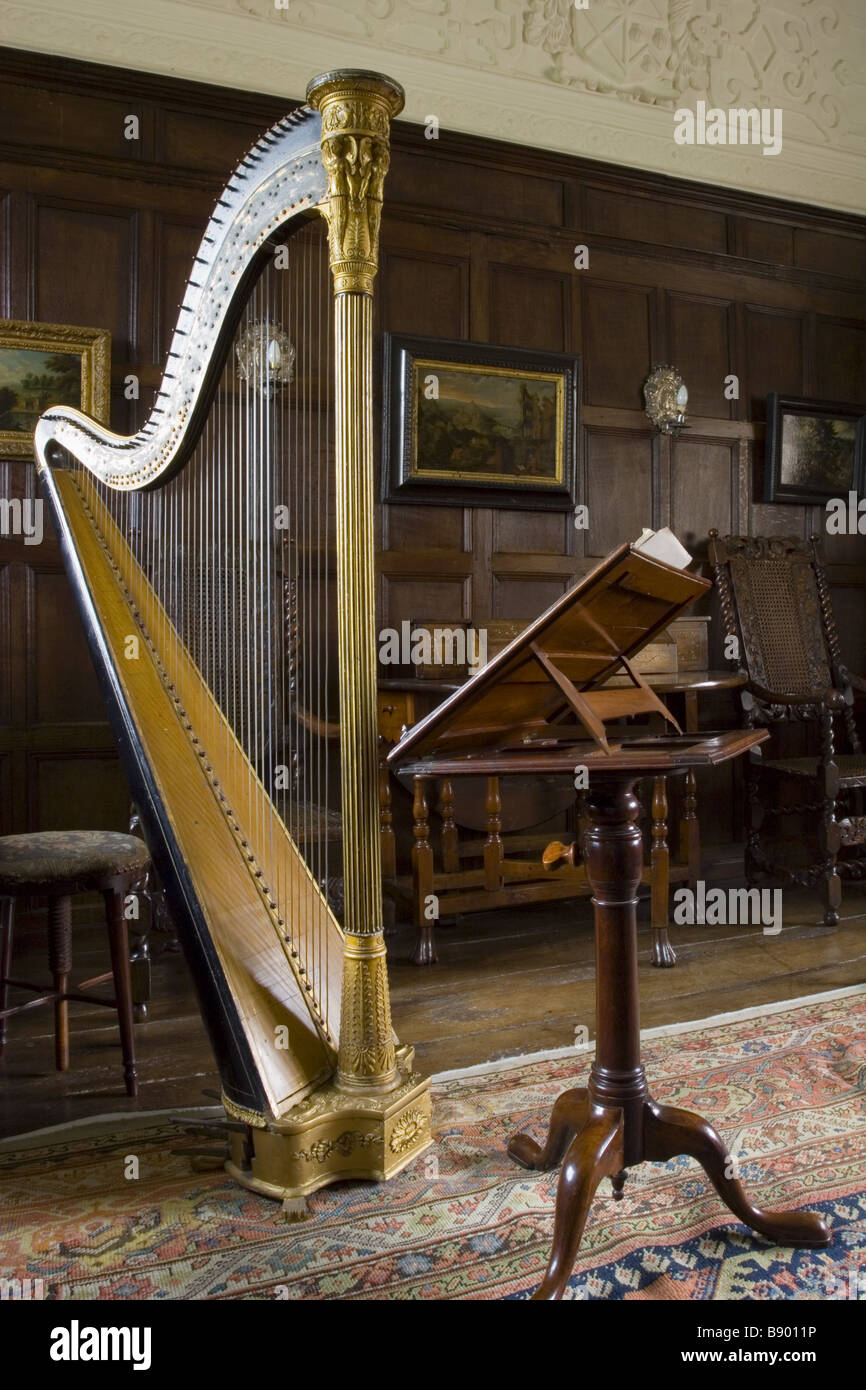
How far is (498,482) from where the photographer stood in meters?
4.60

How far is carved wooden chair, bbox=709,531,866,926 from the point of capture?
4.61 meters

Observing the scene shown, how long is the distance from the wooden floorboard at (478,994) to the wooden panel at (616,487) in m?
1.74

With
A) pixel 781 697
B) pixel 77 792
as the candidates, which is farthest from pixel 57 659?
pixel 781 697

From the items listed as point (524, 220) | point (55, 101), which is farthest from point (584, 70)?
point (55, 101)

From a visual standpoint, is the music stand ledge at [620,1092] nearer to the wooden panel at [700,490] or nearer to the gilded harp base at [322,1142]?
the gilded harp base at [322,1142]

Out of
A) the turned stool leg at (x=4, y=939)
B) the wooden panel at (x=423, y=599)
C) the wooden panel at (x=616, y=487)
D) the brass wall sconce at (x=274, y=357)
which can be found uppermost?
the brass wall sconce at (x=274, y=357)

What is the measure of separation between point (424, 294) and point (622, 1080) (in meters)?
3.61

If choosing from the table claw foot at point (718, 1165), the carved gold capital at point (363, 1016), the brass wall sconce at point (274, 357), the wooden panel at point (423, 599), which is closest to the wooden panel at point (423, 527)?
the wooden panel at point (423, 599)

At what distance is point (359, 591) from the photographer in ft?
6.56

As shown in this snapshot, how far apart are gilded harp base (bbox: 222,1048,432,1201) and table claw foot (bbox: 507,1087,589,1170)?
10.1 inches

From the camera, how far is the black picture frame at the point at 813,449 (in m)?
5.19

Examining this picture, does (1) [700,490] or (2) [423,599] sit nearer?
(2) [423,599]

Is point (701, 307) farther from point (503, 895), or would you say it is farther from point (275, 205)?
point (275, 205)

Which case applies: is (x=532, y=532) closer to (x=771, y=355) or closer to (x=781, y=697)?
(x=781, y=697)
